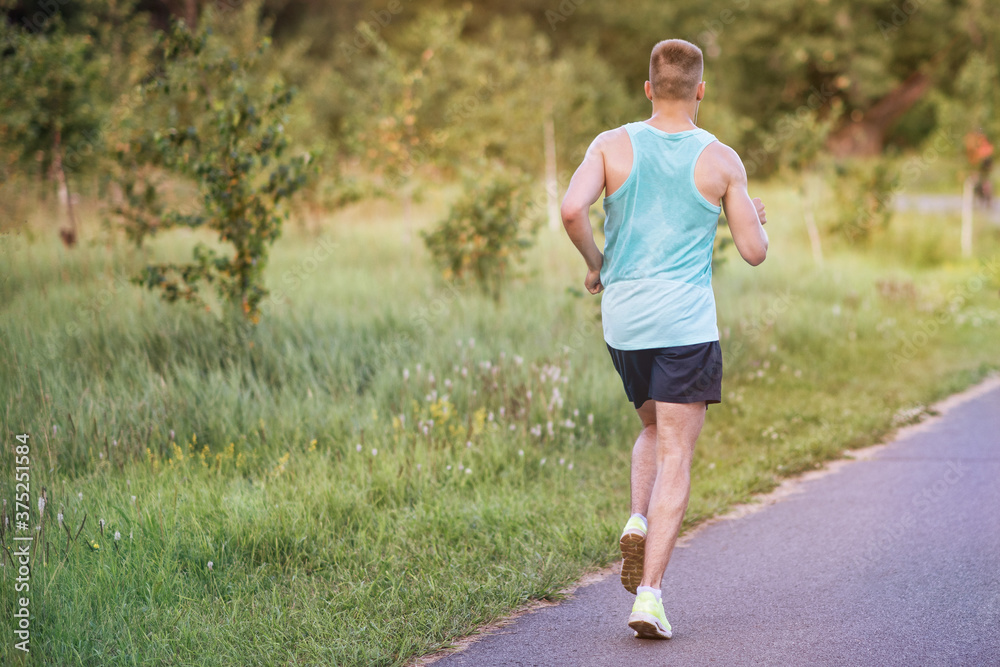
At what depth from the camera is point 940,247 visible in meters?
16.1

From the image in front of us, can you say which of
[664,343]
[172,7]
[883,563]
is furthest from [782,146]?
[172,7]

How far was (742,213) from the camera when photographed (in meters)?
3.47

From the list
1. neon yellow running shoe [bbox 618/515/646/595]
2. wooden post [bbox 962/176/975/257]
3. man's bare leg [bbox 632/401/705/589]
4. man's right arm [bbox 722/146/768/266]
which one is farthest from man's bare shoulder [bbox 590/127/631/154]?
wooden post [bbox 962/176/975/257]

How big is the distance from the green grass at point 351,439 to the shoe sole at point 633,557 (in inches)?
25.5

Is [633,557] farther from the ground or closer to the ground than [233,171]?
closer to the ground

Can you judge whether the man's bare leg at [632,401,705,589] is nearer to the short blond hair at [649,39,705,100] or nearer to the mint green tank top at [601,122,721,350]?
the mint green tank top at [601,122,721,350]

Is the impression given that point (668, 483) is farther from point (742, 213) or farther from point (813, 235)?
point (813, 235)

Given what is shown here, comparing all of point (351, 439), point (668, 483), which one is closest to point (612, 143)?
point (668, 483)

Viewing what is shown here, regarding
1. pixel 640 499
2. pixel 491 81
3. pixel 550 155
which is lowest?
pixel 640 499

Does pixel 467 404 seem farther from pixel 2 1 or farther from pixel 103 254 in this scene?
pixel 2 1

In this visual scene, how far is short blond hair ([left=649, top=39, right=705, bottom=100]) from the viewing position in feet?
11.3

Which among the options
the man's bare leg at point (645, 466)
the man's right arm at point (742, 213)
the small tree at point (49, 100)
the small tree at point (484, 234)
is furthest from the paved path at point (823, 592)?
the small tree at point (49, 100)

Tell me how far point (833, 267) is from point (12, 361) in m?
11.0

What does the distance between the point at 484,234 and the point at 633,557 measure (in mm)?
6542
